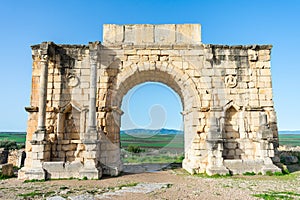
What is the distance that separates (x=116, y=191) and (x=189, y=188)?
195 cm

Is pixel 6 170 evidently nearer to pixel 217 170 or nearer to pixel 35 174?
pixel 35 174

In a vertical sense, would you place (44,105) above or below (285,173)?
above

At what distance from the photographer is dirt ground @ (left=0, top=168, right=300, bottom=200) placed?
17.4ft

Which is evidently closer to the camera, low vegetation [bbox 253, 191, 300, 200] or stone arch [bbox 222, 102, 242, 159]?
low vegetation [bbox 253, 191, 300, 200]

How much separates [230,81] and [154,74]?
313 cm

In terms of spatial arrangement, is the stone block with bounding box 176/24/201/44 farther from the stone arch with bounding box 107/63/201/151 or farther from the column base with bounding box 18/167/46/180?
the column base with bounding box 18/167/46/180

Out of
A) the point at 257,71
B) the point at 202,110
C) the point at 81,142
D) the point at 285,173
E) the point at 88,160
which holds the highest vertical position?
the point at 257,71

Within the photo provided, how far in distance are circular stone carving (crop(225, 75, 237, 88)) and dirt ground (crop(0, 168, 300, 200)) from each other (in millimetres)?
3545

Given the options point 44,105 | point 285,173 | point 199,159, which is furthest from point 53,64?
point 285,173

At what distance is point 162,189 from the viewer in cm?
603

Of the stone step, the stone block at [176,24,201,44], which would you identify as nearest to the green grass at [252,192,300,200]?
the stone step

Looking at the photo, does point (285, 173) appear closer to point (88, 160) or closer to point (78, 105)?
point (88, 160)

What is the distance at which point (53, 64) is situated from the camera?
9078 millimetres

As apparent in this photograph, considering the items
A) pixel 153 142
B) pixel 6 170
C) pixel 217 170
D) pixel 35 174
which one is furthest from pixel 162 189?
pixel 153 142
